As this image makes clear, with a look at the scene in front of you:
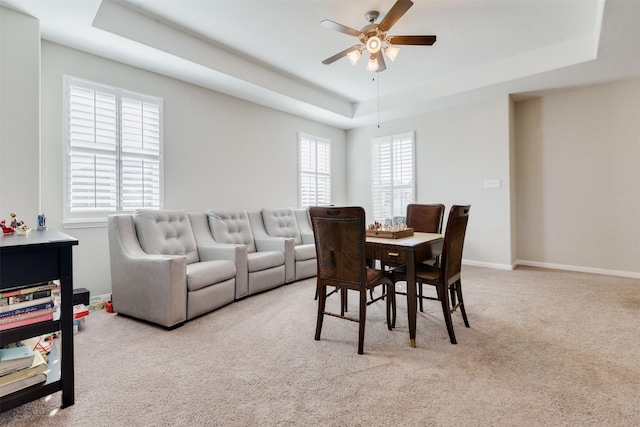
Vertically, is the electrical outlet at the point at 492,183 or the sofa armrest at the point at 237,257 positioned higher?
the electrical outlet at the point at 492,183

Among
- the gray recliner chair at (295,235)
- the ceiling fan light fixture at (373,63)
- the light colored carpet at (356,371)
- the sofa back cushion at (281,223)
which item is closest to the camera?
the light colored carpet at (356,371)

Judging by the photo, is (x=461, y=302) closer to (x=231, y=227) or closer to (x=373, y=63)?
(x=373, y=63)

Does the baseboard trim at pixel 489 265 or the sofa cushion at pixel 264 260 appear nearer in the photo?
the sofa cushion at pixel 264 260

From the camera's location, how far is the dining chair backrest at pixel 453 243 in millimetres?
2170

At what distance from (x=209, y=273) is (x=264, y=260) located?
81cm

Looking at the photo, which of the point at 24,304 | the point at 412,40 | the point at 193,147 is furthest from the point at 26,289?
the point at 412,40

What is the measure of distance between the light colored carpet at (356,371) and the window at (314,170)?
3.17 meters

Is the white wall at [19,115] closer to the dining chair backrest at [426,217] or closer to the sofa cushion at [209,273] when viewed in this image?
the sofa cushion at [209,273]

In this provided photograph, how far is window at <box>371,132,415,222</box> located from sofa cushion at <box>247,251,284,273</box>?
264 centimetres

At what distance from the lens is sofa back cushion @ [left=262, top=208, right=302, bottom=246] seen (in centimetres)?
451

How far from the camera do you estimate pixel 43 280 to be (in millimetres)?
1475

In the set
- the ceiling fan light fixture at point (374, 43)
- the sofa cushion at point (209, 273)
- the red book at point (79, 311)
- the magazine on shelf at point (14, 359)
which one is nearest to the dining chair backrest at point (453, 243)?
the ceiling fan light fixture at point (374, 43)

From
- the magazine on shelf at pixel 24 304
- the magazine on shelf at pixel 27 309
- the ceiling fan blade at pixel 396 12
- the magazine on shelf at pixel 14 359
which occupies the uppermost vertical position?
the ceiling fan blade at pixel 396 12

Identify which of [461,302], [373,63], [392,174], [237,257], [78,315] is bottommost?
[78,315]
